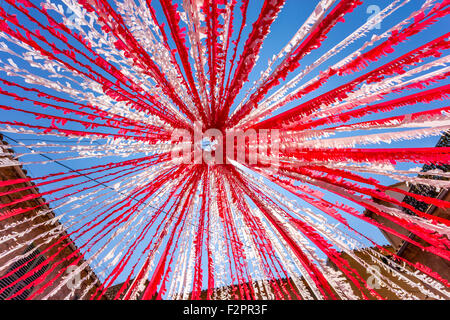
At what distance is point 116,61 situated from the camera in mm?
1959

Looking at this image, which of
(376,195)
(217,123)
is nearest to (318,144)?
(376,195)

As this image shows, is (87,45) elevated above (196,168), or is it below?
above

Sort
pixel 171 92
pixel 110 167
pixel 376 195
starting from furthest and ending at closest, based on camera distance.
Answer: pixel 110 167
pixel 171 92
pixel 376 195

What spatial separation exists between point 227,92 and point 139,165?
53.6 inches

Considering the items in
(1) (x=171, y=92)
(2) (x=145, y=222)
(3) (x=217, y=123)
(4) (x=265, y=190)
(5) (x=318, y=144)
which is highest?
(1) (x=171, y=92)

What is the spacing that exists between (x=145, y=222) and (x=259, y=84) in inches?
88.1

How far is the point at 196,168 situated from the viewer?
2811 millimetres

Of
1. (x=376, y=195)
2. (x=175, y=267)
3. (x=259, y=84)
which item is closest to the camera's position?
(x=376, y=195)

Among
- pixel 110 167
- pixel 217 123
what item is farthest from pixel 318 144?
pixel 110 167

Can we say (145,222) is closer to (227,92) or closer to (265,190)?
(265,190)

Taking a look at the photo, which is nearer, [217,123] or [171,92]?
[171,92]

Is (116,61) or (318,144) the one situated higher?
(116,61)

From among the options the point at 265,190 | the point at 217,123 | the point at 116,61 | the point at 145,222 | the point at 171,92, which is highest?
the point at 116,61

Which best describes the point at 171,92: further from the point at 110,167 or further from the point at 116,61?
the point at 110,167
